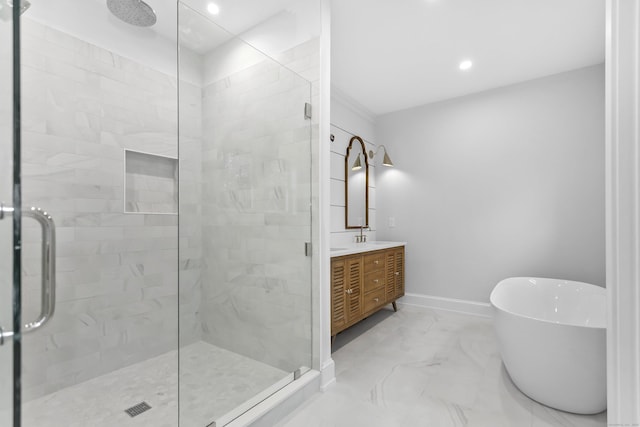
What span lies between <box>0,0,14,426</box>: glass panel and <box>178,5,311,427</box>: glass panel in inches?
26.0

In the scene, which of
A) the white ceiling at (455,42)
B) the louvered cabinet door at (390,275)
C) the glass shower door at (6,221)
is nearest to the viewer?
the glass shower door at (6,221)

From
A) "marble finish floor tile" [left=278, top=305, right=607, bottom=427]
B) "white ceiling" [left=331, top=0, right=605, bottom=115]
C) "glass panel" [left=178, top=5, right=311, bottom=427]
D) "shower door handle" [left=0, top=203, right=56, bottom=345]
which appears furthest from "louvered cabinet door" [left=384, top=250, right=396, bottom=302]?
"shower door handle" [left=0, top=203, right=56, bottom=345]

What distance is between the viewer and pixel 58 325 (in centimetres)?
190

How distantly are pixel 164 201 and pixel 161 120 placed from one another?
25.8 inches

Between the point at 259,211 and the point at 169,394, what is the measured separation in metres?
1.28

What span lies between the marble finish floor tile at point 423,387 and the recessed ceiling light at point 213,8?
2608mm

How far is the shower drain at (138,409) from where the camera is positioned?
171cm

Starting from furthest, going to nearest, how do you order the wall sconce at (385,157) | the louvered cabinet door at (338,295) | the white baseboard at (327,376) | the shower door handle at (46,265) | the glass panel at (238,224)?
the wall sconce at (385,157) < the louvered cabinet door at (338,295) < the white baseboard at (327,376) < the glass panel at (238,224) < the shower door handle at (46,265)

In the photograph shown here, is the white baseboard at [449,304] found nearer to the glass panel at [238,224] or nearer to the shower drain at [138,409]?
the glass panel at [238,224]

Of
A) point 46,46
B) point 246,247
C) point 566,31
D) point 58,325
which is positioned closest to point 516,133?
point 566,31

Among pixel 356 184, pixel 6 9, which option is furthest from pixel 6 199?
pixel 356 184

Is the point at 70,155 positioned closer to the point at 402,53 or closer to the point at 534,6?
the point at 402,53

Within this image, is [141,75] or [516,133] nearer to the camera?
[141,75]

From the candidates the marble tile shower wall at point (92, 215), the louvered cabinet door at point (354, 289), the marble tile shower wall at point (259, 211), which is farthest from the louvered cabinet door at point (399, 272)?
the marble tile shower wall at point (92, 215)
